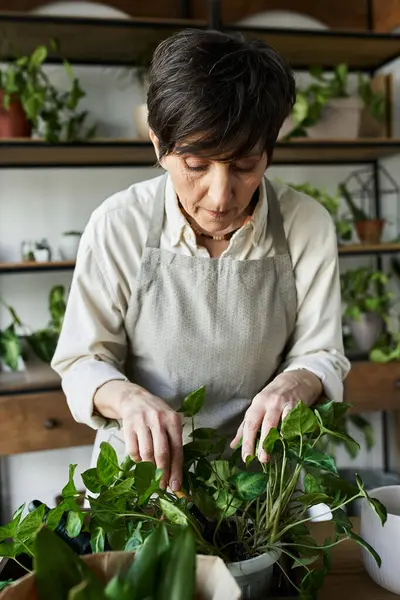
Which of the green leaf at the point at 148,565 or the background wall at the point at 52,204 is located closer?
the green leaf at the point at 148,565

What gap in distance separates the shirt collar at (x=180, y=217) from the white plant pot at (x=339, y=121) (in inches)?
55.7

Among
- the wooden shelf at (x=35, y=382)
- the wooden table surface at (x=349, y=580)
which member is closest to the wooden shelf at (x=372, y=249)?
the wooden shelf at (x=35, y=382)

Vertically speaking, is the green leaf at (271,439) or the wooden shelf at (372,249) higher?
the green leaf at (271,439)

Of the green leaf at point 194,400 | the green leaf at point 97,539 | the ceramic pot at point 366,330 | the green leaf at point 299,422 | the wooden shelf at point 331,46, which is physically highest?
the wooden shelf at point 331,46

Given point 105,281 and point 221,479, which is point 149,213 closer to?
point 105,281

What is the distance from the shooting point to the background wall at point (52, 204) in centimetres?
251

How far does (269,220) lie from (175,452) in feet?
1.91

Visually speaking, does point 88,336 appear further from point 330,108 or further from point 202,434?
point 330,108

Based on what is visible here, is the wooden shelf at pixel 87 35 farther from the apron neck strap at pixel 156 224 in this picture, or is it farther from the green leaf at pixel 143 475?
the green leaf at pixel 143 475

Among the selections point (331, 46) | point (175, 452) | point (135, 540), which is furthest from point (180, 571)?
point (331, 46)

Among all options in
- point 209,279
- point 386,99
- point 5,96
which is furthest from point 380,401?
point 5,96

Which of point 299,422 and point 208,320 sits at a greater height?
point 299,422

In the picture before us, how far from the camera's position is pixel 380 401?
246 cm

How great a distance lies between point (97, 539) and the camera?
63 centimetres
